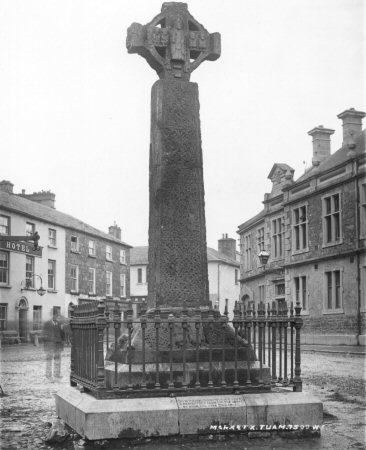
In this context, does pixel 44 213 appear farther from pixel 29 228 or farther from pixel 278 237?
pixel 278 237

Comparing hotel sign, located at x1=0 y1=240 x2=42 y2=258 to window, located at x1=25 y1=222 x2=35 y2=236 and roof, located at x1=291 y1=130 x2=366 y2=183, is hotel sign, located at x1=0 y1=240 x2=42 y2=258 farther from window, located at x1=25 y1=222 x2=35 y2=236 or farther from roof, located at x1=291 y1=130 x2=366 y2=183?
window, located at x1=25 y1=222 x2=35 y2=236

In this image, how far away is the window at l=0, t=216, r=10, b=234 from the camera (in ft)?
120

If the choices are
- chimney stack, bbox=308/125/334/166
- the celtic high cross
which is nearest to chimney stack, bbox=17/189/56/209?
chimney stack, bbox=308/125/334/166

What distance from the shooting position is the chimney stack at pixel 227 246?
7012 centimetres

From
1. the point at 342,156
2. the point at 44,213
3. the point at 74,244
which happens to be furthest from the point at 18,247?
the point at 74,244

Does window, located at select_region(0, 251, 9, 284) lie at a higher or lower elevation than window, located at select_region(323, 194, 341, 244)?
lower

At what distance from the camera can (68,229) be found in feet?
143

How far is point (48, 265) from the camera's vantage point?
136ft

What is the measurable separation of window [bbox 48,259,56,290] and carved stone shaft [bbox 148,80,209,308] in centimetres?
3521

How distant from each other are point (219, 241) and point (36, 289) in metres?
34.2

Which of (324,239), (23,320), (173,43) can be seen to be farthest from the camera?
(23,320)

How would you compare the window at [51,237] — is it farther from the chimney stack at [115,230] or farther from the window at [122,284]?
the chimney stack at [115,230]

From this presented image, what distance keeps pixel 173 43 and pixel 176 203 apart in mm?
1811

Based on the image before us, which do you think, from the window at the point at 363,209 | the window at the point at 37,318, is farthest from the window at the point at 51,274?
the window at the point at 363,209
